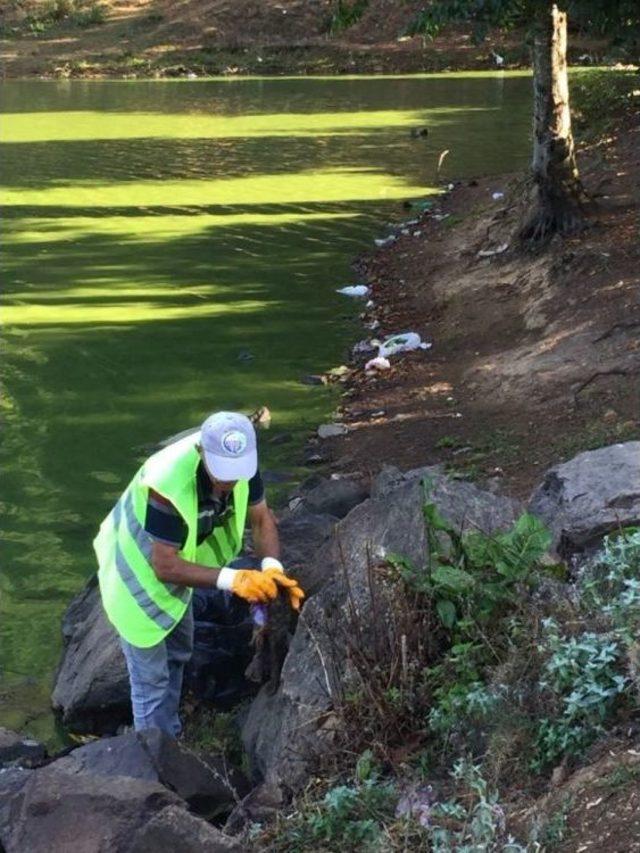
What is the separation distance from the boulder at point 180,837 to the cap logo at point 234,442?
1.50 meters

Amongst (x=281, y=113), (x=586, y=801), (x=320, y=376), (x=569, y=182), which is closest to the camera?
(x=586, y=801)

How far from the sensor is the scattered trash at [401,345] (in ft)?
43.1

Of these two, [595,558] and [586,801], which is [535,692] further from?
[595,558]

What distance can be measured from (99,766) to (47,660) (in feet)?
7.19

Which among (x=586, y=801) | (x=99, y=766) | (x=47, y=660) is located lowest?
(x=47, y=660)

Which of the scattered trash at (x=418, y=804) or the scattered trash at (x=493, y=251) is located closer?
the scattered trash at (x=418, y=804)

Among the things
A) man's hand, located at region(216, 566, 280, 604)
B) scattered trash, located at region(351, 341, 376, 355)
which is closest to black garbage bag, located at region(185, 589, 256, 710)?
man's hand, located at region(216, 566, 280, 604)

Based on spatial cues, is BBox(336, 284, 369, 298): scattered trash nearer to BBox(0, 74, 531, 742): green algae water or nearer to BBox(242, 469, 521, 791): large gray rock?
BBox(0, 74, 531, 742): green algae water

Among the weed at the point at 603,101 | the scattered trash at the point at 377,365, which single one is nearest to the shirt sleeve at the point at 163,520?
the scattered trash at the point at 377,365

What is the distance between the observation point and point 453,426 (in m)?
10.6

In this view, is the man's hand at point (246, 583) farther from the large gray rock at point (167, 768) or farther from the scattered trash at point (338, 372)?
the scattered trash at point (338, 372)

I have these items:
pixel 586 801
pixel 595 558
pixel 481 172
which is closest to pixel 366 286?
pixel 481 172

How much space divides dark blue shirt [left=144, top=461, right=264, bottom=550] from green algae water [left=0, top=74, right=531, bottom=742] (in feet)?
6.20

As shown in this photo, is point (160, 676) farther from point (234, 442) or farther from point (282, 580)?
point (234, 442)
